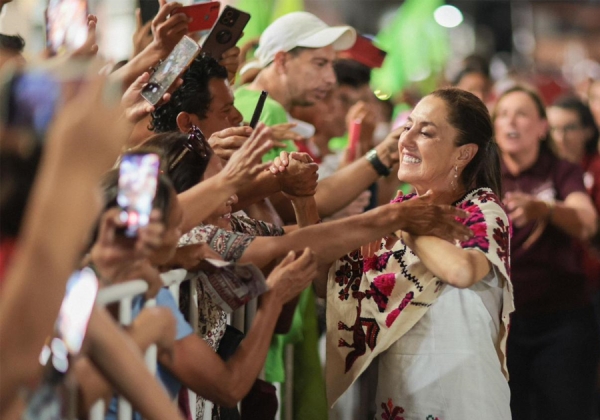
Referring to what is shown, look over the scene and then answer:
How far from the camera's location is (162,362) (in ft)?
7.39

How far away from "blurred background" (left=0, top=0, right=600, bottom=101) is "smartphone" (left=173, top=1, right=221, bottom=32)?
201 cm

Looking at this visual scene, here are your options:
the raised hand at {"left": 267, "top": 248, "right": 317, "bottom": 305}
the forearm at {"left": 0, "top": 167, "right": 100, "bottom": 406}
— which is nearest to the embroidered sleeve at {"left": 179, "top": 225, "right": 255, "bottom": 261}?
the raised hand at {"left": 267, "top": 248, "right": 317, "bottom": 305}

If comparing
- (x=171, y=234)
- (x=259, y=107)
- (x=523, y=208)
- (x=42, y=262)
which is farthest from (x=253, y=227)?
(x=42, y=262)

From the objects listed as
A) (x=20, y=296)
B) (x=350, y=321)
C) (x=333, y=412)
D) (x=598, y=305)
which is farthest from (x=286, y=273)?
(x=598, y=305)

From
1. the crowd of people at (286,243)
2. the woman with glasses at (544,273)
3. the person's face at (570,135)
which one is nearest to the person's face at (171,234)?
the crowd of people at (286,243)

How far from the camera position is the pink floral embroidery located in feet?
9.62

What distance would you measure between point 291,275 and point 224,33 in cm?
124

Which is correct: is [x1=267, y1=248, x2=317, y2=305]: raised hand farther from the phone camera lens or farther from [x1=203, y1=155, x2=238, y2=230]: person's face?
the phone camera lens

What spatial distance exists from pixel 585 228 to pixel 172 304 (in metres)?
2.65

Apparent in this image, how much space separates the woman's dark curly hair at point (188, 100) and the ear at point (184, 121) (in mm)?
43

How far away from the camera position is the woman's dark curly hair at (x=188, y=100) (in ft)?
10.9

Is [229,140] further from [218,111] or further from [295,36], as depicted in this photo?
[295,36]

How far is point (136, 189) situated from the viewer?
1853mm

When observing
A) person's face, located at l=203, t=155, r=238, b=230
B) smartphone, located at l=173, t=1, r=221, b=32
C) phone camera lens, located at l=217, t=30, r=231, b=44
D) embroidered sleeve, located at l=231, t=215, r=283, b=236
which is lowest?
embroidered sleeve, located at l=231, t=215, r=283, b=236
